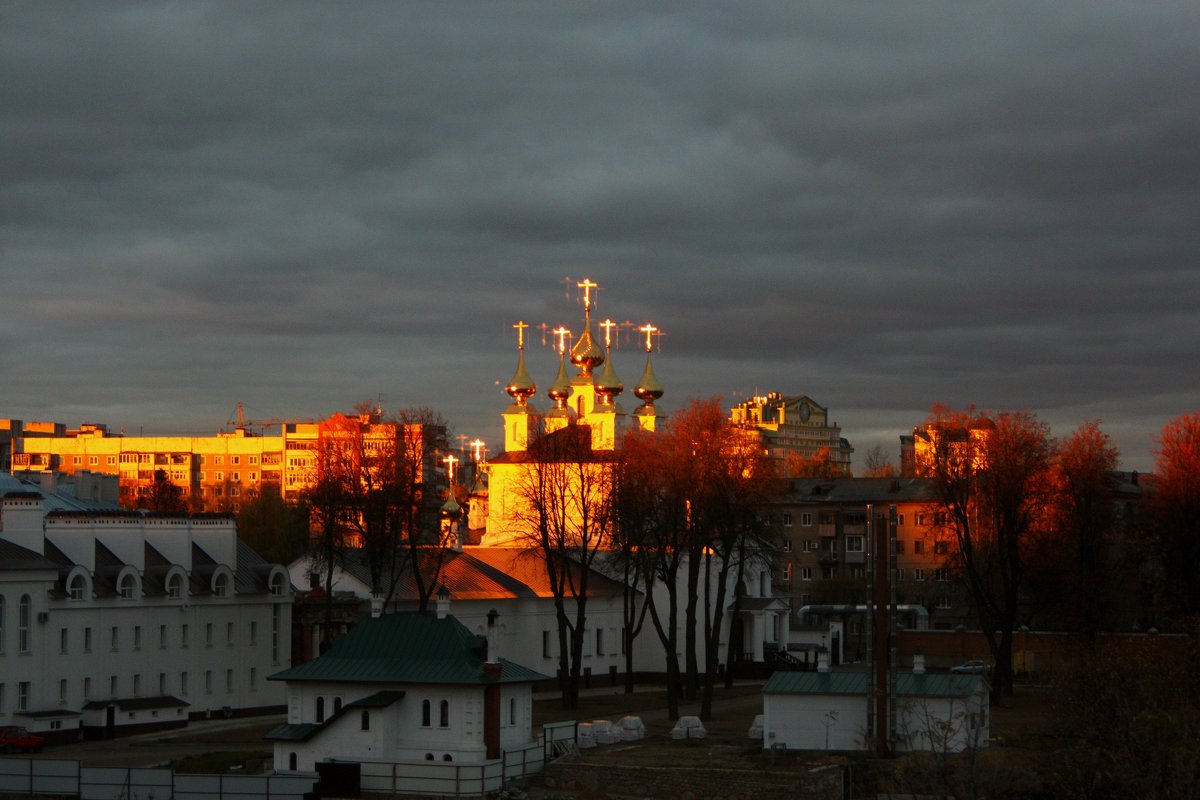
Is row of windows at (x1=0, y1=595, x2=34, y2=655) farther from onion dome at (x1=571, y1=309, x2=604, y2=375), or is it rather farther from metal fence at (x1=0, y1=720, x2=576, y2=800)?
onion dome at (x1=571, y1=309, x2=604, y2=375)

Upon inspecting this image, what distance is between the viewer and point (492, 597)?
65.2 metres

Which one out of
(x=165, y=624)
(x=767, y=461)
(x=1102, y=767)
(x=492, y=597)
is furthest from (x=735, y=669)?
(x=1102, y=767)

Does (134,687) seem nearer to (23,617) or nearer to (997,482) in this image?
(23,617)

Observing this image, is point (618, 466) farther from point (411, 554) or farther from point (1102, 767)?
point (1102, 767)

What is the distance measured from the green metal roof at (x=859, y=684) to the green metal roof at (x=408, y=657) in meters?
6.19

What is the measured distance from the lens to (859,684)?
42.8 meters

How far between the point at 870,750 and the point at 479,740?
30.1 feet

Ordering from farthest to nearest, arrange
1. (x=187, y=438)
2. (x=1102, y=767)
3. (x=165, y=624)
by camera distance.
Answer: (x=187, y=438), (x=165, y=624), (x=1102, y=767)

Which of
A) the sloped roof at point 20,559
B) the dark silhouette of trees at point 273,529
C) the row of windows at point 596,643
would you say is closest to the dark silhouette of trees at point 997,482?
the row of windows at point 596,643

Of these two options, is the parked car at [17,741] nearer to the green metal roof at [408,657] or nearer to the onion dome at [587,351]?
the green metal roof at [408,657]

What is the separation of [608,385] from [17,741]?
124 feet

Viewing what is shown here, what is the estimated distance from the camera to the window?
156ft

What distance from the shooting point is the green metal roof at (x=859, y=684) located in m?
41.6

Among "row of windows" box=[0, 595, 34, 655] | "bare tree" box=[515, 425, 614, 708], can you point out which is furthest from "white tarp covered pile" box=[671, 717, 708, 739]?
"row of windows" box=[0, 595, 34, 655]
